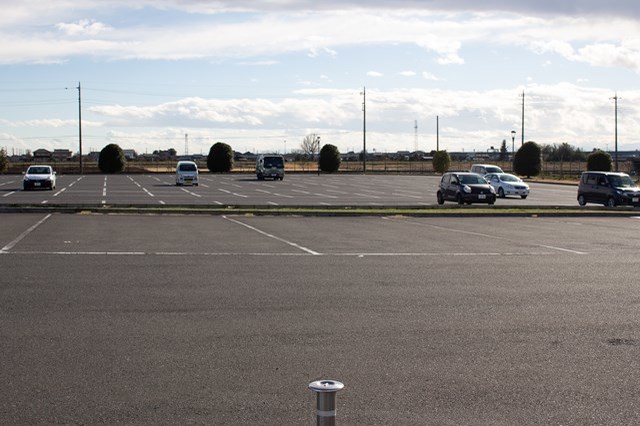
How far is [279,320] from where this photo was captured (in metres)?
9.70

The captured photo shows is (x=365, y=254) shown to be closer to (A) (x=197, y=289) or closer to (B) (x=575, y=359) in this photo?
(A) (x=197, y=289)

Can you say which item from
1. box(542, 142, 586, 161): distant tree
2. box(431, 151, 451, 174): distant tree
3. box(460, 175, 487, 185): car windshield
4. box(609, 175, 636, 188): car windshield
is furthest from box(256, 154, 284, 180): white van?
box(542, 142, 586, 161): distant tree

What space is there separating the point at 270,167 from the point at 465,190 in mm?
36181

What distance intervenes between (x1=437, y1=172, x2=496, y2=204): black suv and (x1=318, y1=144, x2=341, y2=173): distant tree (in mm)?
59645

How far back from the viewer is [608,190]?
36.1 metres

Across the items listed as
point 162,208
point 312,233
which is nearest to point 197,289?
point 312,233

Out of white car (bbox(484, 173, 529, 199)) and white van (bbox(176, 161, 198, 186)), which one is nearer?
white car (bbox(484, 173, 529, 199))

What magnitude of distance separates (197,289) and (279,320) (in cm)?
264

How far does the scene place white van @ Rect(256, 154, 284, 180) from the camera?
2803 inches

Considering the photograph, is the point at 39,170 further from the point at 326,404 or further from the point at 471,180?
the point at 326,404

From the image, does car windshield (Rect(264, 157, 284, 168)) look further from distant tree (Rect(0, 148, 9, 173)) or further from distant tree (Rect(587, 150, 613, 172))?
distant tree (Rect(0, 148, 9, 173))

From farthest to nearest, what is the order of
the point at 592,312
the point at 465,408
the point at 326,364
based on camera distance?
the point at 592,312 < the point at 326,364 < the point at 465,408

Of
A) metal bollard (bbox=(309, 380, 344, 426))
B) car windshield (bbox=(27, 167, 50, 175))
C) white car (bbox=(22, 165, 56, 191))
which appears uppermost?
car windshield (bbox=(27, 167, 50, 175))

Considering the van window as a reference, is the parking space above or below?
below
